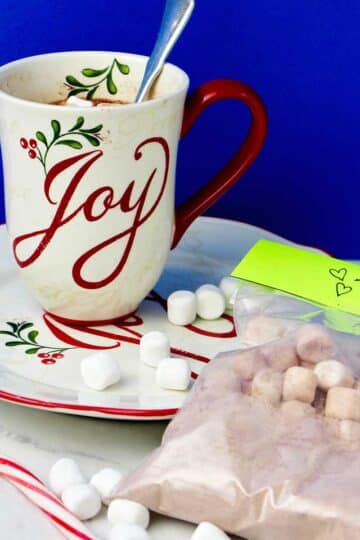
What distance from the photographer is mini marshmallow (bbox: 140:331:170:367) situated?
721 millimetres

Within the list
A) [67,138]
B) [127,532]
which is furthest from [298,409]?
[67,138]

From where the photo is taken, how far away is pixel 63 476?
25.2 inches

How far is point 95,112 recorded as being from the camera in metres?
0.69

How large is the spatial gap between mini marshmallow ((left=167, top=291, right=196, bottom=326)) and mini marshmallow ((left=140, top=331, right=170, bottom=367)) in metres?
0.05

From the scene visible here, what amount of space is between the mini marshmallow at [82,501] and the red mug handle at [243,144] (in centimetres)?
23

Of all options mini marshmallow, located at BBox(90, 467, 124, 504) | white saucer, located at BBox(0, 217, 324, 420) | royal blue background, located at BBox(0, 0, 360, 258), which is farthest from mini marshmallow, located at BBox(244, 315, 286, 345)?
royal blue background, located at BBox(0, 0, 360, 258)

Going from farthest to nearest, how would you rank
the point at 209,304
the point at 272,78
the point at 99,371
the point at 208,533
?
1. the point at 272,78
2. the point at 209,304
3. the point at 99,371
4. the point at 208,533

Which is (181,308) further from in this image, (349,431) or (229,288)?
Result: (349,431)

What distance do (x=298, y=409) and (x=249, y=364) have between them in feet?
0.16

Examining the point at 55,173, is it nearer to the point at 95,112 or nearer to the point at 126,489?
the point at 95,112

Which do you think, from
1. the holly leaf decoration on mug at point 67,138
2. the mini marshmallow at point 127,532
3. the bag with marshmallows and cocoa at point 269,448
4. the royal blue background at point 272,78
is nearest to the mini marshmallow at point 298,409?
the bag with marshmallows and cocoa at point 269,448

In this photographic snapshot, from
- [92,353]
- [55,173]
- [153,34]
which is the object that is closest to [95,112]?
[55,173]

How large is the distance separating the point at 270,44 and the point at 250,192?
135 mm

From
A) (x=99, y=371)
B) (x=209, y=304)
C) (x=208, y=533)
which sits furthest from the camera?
(x=209, y=304)
